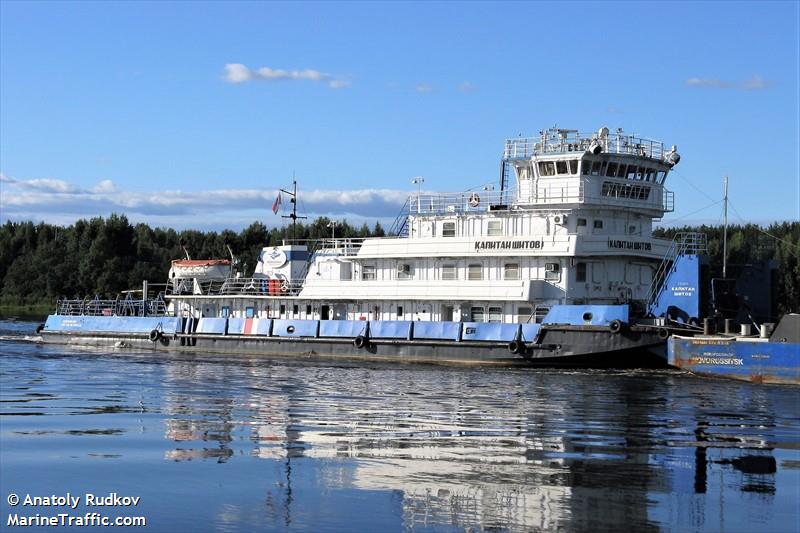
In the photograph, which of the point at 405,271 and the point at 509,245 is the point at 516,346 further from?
the point at 405,271

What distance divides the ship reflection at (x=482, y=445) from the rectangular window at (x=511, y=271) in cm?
608

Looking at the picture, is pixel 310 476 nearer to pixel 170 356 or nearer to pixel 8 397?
pixel 8 397

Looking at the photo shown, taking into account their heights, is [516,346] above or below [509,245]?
below

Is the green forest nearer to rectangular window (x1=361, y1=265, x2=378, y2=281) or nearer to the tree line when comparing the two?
the tree line

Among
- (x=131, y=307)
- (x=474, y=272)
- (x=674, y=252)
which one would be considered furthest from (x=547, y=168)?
(x=131, y=307)

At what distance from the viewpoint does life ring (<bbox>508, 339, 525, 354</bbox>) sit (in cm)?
3225

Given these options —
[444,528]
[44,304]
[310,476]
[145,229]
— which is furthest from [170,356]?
[145,229]

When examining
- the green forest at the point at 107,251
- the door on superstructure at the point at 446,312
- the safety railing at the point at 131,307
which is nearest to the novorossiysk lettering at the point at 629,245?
the door on superstructure at the point at 446,312

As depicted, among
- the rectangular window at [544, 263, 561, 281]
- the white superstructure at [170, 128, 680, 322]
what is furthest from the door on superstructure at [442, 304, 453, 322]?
the rectangular window at [544, 263, 561, 281]

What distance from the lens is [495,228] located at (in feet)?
115

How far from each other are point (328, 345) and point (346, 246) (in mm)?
4075

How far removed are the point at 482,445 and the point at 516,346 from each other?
14.6m

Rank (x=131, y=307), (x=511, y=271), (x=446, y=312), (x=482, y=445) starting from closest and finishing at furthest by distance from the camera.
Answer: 1. (x=482, y=445)
2. (x=511, y=271)
3. (x=446, y=312)
4. (x=131, y=307)

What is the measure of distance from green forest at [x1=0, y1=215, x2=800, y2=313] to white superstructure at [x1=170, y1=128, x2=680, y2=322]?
45.2 meters
